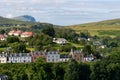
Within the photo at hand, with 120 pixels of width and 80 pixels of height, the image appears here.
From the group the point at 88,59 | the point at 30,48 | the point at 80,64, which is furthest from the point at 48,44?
the point at 80,64

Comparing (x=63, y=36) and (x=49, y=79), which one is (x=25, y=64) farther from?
(x=63, y=36)

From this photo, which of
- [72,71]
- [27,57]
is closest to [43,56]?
[27,57]

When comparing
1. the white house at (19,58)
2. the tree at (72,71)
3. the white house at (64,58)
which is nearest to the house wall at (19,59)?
the white house at (19,58)

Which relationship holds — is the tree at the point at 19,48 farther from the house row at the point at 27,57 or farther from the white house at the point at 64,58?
the white house at the point at 64,58

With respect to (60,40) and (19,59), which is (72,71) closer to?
(19,59)

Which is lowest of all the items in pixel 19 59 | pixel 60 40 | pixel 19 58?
pixel 60 40

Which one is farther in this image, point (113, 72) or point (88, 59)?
point (88, 59)

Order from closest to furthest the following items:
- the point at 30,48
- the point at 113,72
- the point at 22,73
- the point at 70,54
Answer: the point at 22,73 < the point at 113,72 < the point at 70,54 < the point at 30,48
